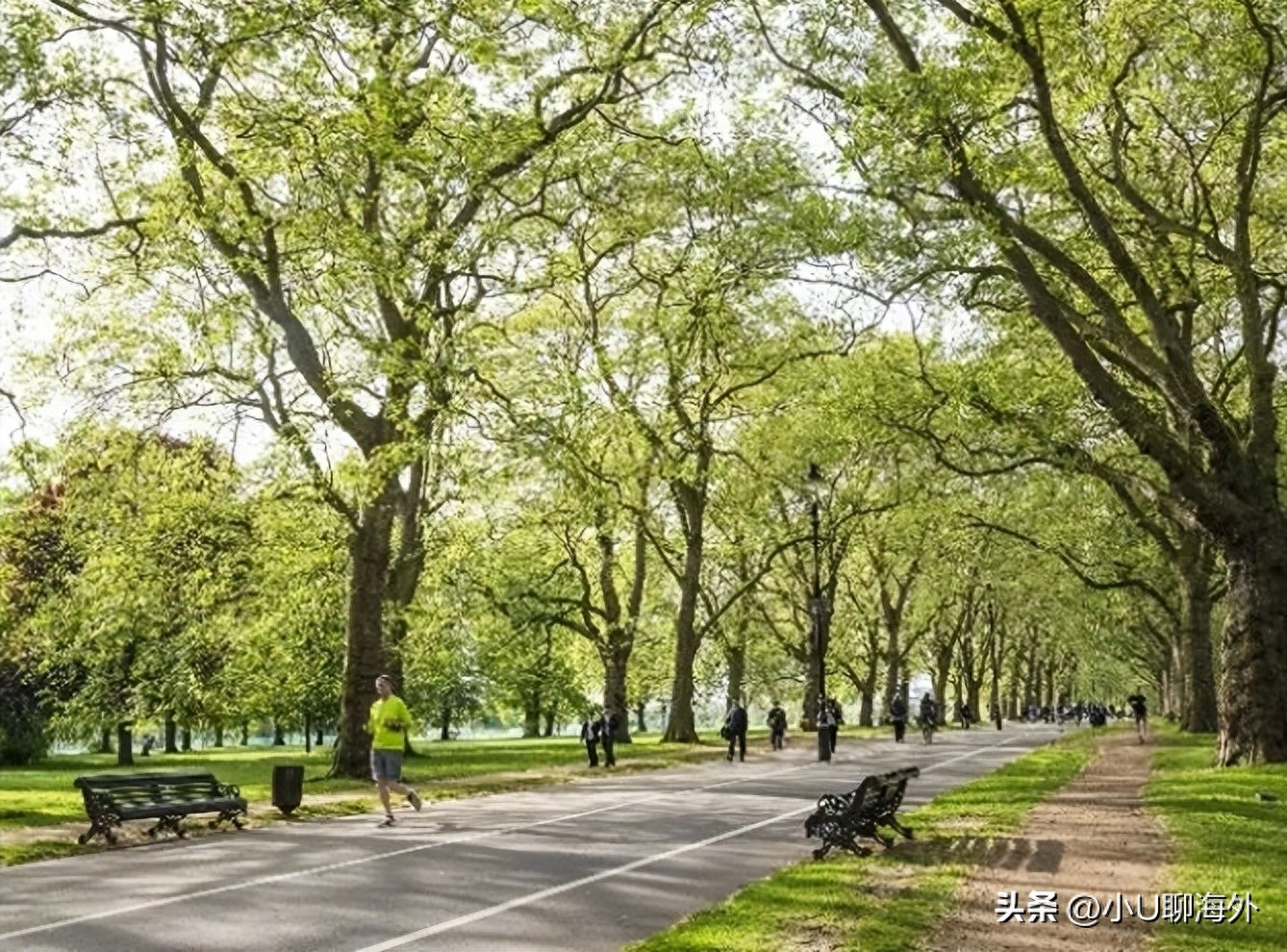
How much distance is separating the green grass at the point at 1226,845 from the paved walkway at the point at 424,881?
378cm

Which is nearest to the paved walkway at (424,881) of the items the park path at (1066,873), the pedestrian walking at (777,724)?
the park path at (1066,873)

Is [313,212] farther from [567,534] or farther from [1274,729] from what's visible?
[567,534]

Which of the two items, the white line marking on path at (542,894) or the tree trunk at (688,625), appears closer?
the white line marking on path at (542,894)

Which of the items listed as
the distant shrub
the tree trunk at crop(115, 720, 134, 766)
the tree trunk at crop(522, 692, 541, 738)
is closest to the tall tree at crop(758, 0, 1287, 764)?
the tree trunk at crop(115, 720, 134, 766)

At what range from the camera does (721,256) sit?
25.7m

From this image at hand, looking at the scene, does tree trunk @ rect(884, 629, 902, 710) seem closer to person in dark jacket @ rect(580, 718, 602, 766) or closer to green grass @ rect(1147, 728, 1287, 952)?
person in dark jacket @ rect(580, 718, 602, 766)

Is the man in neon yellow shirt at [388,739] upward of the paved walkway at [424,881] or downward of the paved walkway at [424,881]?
upward

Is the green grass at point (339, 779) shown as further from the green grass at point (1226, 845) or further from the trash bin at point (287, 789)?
the green grass at point (1226, 845)

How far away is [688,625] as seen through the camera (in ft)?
140

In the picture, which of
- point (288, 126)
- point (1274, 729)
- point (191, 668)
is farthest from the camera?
point (191, 668)

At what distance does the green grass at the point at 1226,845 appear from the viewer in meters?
8.46

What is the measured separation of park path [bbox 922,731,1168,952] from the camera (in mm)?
8617

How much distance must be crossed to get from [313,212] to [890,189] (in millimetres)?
9335

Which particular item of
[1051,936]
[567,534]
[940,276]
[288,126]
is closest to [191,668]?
[567,534]
